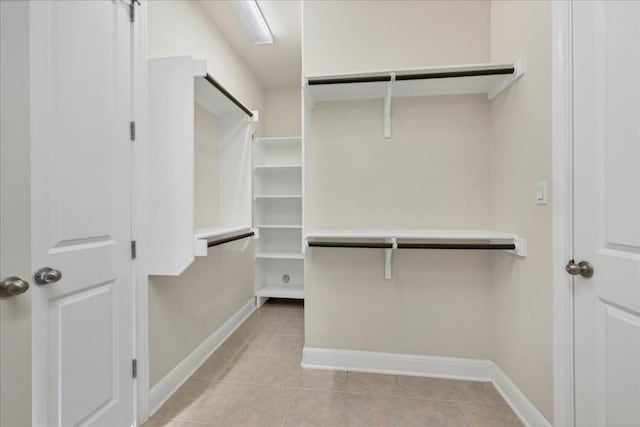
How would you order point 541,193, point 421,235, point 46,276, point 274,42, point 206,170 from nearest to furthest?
point 46,276 < point 541,193 < point 421,235 < point 206,170 < point 274,42

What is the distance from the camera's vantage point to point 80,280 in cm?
126

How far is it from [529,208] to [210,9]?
2.77 metres

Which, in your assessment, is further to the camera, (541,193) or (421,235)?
(421,235)

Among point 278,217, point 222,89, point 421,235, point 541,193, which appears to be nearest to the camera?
point 541,193

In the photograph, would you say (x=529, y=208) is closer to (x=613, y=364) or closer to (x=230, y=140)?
(x=613, y=364)

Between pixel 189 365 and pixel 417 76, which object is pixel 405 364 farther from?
pixel 417 76

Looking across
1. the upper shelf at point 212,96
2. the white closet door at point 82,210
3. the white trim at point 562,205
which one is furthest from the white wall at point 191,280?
the white trim at point 562,205

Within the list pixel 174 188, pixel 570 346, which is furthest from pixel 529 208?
pixel 174 188

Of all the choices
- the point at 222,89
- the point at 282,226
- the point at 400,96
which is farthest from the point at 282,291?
the point at 400,96

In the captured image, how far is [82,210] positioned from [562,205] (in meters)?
2.18

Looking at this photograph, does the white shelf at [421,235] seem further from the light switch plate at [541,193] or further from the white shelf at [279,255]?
the white shelf at [279,255]

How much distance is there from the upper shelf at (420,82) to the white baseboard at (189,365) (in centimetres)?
211

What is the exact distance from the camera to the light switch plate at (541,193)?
1.40 m

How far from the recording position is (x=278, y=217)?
3.61 m
